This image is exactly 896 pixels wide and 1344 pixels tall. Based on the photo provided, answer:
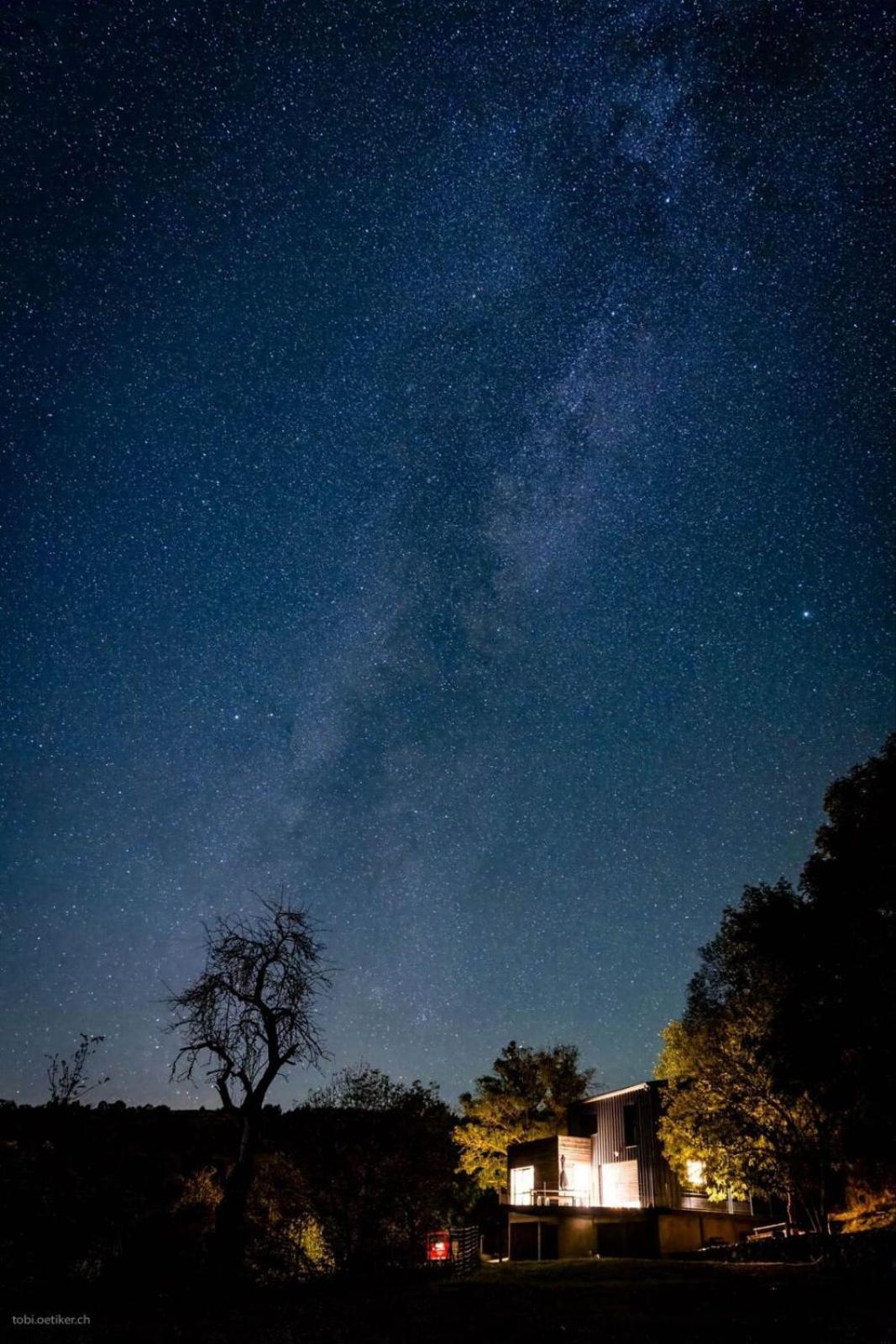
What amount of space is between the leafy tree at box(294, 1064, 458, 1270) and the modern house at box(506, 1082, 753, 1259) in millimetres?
12169

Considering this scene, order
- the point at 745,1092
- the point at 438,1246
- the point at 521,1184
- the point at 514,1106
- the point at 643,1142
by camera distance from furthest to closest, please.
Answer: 1. the point at 514,1106
2. the point at 521,1184
3. the point at 643,1142
4. the point at 745,1092
5. the point at 438,1246

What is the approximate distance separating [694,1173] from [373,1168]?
671 inches

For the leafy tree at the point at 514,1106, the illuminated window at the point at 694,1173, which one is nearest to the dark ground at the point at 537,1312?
the illuminated window at the point at 694,1173

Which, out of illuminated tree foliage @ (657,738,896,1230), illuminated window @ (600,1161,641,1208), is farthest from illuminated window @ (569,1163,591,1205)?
illuminated tree foliage @ (657,738,896,1230)

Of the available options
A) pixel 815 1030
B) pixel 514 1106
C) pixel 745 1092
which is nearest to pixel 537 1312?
pixel 815 1030

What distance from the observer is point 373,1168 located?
22891mm

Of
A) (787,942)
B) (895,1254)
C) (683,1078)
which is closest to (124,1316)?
(895,1254)

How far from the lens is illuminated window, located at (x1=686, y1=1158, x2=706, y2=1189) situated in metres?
31.8

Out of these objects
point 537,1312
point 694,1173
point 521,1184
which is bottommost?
point 537,1312

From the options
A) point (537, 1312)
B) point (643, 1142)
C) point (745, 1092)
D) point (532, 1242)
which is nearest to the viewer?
point (537, 1312)

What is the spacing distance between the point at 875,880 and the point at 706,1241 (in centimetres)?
2240

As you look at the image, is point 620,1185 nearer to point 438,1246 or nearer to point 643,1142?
point 643,1142

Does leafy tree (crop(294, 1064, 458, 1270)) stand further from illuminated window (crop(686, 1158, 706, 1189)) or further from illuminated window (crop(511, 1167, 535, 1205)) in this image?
illuminated window (crop(511, 1167, 535, 1205))

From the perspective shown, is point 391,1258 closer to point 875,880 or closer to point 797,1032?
point 797,1032
